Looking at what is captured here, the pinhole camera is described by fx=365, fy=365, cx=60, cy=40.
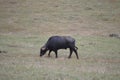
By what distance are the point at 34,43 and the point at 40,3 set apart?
29.6 m

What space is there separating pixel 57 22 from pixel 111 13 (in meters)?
10.8

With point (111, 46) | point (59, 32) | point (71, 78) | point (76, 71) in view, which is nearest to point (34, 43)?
point (111, 46)

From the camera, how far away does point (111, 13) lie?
191 feet

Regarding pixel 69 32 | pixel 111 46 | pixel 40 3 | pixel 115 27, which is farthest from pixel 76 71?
pixel 40 3

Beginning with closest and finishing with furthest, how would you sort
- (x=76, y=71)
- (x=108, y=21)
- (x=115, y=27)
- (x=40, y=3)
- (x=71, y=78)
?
1. (x=71, y=78)
2. (x=76, y=71)
3. (x=115, y=27)
4. (x=108, y=21)
5. (x=40, y=3)

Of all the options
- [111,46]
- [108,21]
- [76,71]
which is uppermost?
[76,71]

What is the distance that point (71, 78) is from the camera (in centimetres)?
1464

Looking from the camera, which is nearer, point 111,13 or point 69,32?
point 69,32

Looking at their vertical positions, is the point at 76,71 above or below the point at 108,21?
above

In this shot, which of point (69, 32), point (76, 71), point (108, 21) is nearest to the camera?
point (76, 71)

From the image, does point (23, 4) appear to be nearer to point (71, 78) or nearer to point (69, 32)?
point (69, 32)

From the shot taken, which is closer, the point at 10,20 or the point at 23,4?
the point at 10,20

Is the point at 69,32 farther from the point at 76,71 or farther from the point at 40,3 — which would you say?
the point at 76,71

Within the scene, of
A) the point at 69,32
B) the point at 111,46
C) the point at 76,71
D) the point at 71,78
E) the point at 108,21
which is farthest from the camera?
the point at 108,21
